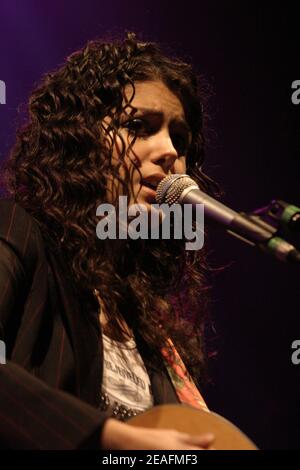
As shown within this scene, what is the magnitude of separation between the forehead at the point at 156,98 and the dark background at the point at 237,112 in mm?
1121

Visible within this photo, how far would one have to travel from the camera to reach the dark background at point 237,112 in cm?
288

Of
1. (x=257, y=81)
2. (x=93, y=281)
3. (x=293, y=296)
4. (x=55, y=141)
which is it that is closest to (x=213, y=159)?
(x=257, y=81)

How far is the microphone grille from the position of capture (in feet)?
4.38

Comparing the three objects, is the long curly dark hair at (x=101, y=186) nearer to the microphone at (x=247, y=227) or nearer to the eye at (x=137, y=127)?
the eye at (x=137, y=127)

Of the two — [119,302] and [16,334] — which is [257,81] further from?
[16,334]

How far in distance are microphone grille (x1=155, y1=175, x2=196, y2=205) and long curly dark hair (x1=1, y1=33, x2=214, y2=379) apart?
190mm

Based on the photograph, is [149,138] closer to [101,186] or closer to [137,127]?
[137,127]

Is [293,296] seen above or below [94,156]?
below

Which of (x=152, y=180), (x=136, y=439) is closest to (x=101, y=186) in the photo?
(x=152, y=180)

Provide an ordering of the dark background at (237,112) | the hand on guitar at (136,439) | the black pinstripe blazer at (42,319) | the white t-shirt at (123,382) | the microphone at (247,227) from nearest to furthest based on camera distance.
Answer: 1. the hand on guitar at (136,439)
2. the microphone at (247,227)
3. the black pinstripe blazer at (42,319)
4. the white t-shirt at (123,382)
5. the dark background at (237,112)

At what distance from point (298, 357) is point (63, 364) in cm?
168

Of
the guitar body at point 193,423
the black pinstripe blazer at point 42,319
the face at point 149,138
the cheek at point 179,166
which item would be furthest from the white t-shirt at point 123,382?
the cheek at point 179,166

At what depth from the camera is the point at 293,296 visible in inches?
115

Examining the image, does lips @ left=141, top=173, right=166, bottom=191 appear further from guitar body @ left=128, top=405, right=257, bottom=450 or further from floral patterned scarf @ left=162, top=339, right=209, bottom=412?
guitar body @ left=128, top=405, right=257, bottom=450
